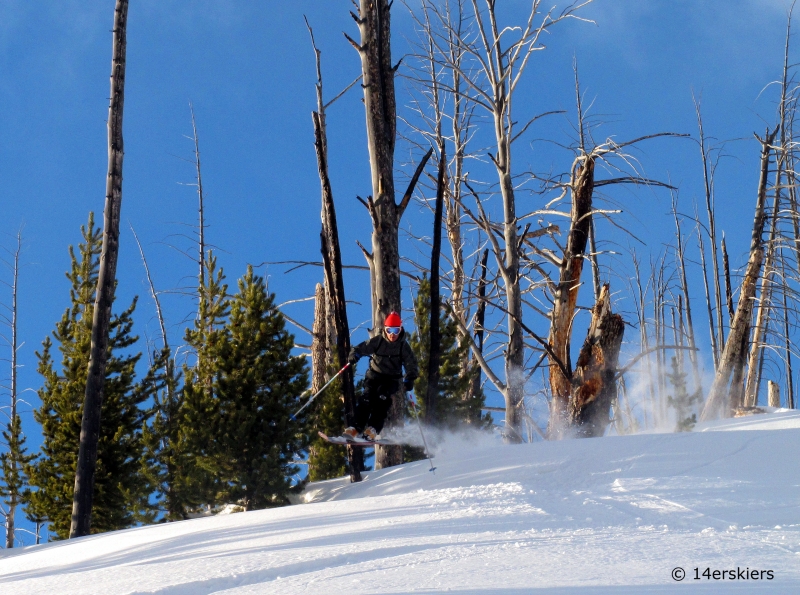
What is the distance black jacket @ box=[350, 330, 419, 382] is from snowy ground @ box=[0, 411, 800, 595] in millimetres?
1864

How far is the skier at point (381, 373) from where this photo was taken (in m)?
10.1

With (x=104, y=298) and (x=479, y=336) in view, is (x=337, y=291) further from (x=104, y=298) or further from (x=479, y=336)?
(x=479, y=336)

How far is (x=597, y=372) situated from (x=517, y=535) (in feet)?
23.7

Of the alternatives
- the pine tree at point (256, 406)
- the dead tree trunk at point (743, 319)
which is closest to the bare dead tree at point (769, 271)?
the dead tree trunk at point (743, 319)

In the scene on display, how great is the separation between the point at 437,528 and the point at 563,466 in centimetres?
256

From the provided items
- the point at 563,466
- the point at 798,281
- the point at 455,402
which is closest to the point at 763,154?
the point at 798,281

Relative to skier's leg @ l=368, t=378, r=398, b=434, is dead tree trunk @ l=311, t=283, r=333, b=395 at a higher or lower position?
higher

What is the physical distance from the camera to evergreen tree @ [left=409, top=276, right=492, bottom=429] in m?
18.6

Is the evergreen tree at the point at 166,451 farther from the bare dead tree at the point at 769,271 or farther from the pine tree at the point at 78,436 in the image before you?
the bare dead tree at the point at 769,271

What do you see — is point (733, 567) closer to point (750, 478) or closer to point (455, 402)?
point (750, 478)

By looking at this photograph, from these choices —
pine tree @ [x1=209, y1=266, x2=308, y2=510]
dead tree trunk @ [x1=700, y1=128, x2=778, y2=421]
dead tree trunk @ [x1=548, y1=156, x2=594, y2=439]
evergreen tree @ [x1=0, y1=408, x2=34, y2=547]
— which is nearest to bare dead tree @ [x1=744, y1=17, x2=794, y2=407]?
dead tree trunk @ [x1=700, y1=128, x2=778, y2=421]

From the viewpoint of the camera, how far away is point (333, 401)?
15547 millimetres

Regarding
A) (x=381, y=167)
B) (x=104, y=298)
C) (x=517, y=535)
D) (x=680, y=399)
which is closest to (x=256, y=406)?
(x=104, y=298)

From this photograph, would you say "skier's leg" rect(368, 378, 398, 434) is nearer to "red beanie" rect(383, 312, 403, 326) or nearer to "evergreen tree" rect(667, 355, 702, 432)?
"red beanie" rect(383, 312, 403, 326)
